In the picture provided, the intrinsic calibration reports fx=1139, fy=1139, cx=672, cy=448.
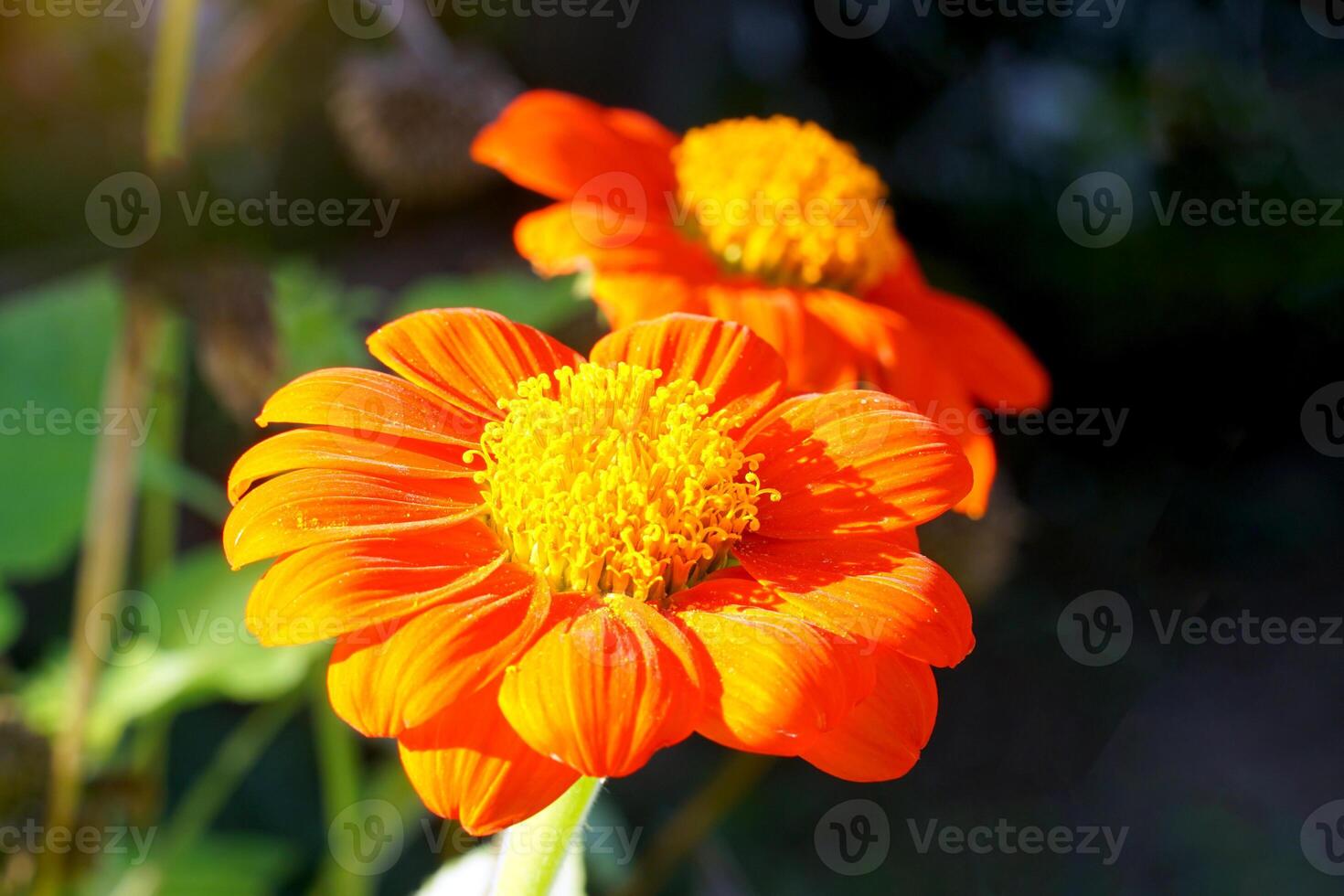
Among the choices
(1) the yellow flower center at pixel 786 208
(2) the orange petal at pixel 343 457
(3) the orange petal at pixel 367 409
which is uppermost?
(1) the yellow flower center at pixel 786 208

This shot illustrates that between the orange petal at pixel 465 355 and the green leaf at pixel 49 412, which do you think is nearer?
the orange petal at pixel 465 355

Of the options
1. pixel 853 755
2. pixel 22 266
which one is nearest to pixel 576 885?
pixel 853 755

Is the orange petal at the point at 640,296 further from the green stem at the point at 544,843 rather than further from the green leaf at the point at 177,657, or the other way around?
the green leaf at the point at 177,657

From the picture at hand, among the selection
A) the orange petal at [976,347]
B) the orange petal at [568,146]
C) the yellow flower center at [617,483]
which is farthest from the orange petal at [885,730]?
the orange petal at [568,146]

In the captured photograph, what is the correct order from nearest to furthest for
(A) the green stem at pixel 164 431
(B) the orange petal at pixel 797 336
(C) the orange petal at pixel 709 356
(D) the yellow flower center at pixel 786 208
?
(C) the orange petal at pixel 709 356 → (B) the orange petal at pixel 797 336 → (D) the yellow flower center at pixel 786 208 → (A) the green stem at pixel 164 431

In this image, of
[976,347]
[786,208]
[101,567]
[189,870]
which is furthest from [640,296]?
[189,870]

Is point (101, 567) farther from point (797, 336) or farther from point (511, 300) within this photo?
point (797, 336)

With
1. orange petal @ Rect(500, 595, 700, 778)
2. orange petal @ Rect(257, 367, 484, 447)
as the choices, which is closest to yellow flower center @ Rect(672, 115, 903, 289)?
orange petal @ Rect(257, 367, 484, 447)
